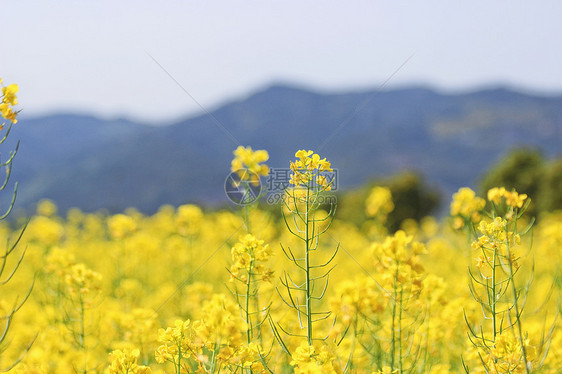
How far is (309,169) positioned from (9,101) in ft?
4.44

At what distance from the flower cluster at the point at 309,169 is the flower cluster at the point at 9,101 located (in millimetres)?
1244

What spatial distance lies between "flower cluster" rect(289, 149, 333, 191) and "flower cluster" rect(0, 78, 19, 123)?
1.24m

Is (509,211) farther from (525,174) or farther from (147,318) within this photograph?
(525,174)

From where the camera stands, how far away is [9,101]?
213cm

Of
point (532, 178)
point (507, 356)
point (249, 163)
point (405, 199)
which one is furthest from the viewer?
point (405, 199)

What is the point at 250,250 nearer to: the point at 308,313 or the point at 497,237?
the point at 308,313

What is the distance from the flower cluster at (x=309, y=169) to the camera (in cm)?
218

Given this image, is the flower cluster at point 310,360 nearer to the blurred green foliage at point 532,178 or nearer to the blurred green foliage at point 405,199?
the blurred green foliage at point 532,178

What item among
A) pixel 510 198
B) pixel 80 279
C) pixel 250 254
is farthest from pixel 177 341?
pixel 510 198

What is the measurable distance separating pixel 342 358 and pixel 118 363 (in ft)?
4.83

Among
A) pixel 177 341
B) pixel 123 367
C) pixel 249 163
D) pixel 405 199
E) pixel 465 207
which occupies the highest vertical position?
pixel 405 199

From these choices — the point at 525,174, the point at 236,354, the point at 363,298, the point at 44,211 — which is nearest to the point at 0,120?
the point at 236,354

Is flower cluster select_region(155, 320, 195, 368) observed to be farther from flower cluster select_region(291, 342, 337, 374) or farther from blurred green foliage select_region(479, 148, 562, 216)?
blurred green foliage select_region(479, 148, 562, 216)

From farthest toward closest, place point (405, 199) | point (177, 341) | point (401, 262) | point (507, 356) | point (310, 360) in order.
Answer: point (405, 199)
point (401, 262)
point (507, 356)
point (177, 341)
point (310, 360)
